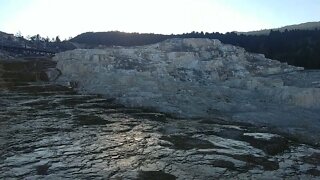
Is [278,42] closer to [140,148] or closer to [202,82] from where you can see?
[202,82]

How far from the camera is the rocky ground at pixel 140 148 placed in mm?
12461

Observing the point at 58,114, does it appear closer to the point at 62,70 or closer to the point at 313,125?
the point at 313,125

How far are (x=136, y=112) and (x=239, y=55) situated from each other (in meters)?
25.1

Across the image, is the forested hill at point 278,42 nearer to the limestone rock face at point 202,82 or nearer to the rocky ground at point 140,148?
the limestone rock face at point 202,82

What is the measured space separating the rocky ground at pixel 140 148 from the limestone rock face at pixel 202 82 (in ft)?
7.61

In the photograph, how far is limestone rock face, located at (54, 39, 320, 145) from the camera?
22.8m

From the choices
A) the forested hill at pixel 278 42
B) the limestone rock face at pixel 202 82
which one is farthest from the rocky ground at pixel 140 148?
the forested hill at pixel 278 42

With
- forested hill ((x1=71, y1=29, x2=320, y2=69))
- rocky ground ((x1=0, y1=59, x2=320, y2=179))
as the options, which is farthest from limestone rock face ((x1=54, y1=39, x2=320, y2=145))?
Result: forested hill ((x1=71, y1=29, x2=320, y2=69))

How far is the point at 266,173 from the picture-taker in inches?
497

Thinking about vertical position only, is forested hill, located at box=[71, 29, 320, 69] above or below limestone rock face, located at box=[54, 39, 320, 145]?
above

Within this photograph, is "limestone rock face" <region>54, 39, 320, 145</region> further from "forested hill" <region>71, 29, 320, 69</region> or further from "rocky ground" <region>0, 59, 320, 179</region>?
"forested hill" <region>71, 29, 320, 69</region>

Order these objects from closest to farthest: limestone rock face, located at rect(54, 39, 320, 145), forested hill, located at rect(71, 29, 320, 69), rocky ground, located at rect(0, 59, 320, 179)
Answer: rocky ground, located at rect(0, 59, 320, 179), limestone rock face, located at rect(54, 39, 320, 145), forested hill, located at rect(71, 29, 320, 69)

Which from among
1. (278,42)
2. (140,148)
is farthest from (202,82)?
(278,42)

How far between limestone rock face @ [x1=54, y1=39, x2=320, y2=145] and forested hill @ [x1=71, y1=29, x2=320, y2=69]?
8.20 m
